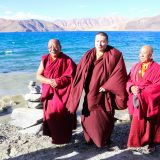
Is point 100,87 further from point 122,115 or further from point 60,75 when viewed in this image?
point 122,115

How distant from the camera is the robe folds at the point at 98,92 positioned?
5496 millimetres

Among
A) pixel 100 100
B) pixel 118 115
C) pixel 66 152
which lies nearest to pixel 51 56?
pixel 100 100

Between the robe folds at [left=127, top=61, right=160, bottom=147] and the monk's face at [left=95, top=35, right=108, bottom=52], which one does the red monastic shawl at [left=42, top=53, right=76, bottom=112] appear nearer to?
the monk's face at [left=95, top=35, right=108, bottom=52]

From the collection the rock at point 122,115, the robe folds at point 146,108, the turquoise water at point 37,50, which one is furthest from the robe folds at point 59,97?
the turquoise water at point 37,50

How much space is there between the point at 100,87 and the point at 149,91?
768 millimetres

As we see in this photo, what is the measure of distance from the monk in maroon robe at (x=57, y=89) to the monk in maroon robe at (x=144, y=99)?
1064mm

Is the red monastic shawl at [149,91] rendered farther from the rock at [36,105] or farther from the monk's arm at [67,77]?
the rock at [36,105]

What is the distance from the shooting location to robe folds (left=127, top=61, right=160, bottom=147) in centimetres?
540

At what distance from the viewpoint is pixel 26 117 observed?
717 cm

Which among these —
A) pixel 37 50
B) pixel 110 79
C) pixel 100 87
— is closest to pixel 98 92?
pixel 100 87

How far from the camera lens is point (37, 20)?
188m

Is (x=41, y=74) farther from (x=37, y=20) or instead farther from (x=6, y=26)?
(x=37, y=20)

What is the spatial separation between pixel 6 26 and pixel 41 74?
16568 centimetres

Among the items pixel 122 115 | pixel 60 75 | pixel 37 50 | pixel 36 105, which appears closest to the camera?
pixel 60 75
